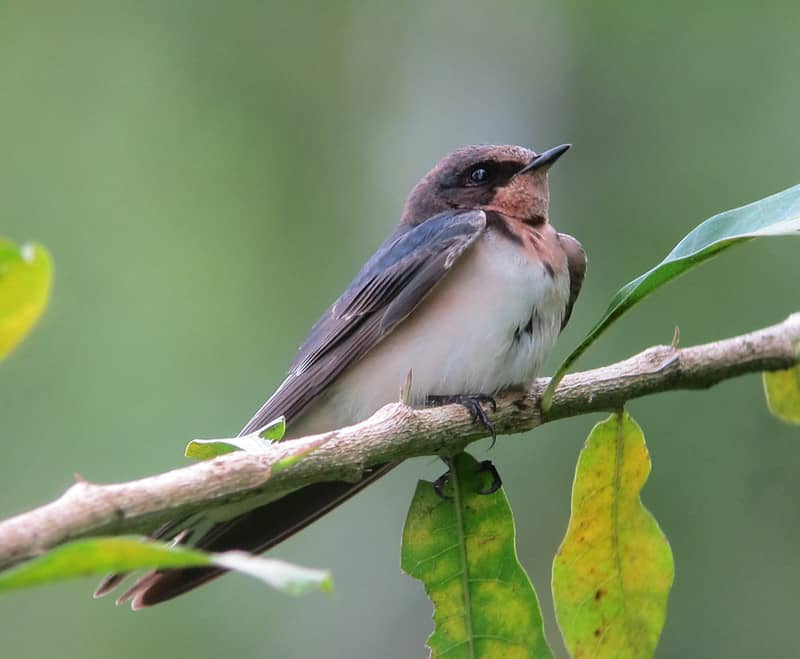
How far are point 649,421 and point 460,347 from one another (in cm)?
221

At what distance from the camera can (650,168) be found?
6586 millimetres

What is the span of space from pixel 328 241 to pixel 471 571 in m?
4.93

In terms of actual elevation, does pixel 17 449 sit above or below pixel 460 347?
above

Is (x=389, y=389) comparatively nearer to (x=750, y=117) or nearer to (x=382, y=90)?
(x=750, y=117)

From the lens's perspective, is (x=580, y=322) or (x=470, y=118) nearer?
(x=580, y=322)

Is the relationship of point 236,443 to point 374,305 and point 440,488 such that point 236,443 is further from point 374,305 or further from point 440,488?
point 374,305

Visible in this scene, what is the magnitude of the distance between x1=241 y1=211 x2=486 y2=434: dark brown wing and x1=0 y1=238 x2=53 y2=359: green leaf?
7.17 ft

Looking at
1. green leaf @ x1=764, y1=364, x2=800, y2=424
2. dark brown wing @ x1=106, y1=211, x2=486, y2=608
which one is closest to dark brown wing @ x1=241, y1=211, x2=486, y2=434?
dark brown wing @ x1=106, y1=211, x2=486, y2=608

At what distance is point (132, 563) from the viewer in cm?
131

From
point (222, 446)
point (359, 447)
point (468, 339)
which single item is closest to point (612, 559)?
point (359, 447)

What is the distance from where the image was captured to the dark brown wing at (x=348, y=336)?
3439 mm

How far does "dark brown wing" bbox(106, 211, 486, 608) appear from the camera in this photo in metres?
3.44

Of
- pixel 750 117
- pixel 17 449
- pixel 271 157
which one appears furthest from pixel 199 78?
pixel 750 117

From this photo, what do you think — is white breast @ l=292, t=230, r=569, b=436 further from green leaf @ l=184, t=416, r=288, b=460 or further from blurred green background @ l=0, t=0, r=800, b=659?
blurred green background @ l=0, t=0, r=800, b=659
